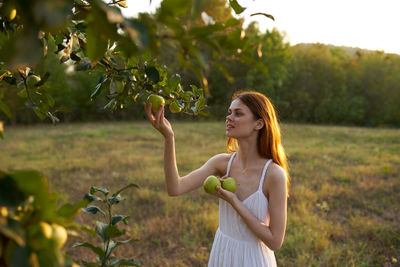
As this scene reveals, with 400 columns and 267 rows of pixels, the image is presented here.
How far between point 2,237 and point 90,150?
26.3 feet

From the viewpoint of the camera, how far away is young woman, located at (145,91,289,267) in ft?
4.62

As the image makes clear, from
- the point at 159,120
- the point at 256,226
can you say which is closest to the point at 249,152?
the point at 256,226

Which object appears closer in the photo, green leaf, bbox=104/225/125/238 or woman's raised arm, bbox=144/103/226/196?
green leaf, bbox=104/225/125/238

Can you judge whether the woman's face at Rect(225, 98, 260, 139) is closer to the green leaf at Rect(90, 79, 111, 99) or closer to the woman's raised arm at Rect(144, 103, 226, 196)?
the woman's raised arm at Rect(144, 103, 226, 196)

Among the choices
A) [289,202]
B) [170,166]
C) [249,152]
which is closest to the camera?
[170,166]

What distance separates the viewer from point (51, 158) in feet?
22.7

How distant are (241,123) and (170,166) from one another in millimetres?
413

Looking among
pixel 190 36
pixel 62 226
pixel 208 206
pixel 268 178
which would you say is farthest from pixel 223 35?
pixel 208 206

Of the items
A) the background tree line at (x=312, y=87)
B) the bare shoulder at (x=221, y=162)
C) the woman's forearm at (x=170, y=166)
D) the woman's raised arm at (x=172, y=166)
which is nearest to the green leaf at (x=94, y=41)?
the woman's raised arm at (x=172, y=166)

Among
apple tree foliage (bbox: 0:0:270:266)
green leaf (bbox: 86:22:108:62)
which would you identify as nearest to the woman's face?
apple tree foliage (bbox: 0:0:270:266)

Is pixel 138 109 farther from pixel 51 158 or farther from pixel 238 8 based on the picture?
pixel 238 8

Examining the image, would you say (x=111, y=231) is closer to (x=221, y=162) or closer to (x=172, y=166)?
(x=172, y=166)

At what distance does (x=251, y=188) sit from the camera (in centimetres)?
154

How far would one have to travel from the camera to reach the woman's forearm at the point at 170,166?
1394 millimetres
